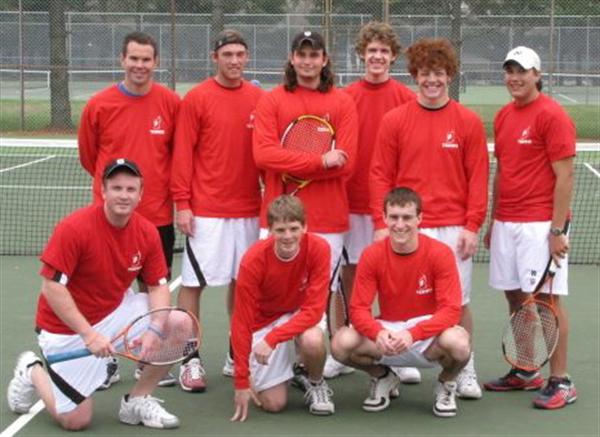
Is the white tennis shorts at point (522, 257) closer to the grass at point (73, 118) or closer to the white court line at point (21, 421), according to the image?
the white court line at point (21, 421)

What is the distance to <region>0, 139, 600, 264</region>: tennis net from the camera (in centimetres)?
1029

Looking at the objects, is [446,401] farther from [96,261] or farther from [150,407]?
[96,261]

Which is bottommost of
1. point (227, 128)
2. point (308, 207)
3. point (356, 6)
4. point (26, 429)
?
point (26, 429)

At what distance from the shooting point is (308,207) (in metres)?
5.81

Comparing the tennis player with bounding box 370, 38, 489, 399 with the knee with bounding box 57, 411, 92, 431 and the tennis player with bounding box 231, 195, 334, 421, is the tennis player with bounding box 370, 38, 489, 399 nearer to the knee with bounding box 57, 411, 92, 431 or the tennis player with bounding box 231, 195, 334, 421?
the tennis player with bounding box 231, 195, 334, 421

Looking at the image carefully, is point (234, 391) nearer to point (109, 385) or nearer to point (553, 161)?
point (109, 385)

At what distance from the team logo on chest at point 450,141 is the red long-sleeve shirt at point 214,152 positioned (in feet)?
3.14

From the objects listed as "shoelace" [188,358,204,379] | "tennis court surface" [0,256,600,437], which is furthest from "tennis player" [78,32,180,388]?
"tennis court surface" [0,256,600,437]

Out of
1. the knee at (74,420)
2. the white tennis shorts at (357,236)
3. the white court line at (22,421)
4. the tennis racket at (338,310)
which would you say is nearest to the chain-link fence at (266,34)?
the tennis racket at (338,310)

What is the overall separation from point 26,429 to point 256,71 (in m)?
16.5

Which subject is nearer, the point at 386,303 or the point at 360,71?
the point at 386,303

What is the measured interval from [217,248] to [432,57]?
55.9 inches

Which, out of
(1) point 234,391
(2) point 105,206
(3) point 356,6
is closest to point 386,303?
(1) point 234,391

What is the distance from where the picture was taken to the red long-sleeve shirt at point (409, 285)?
540 cm
